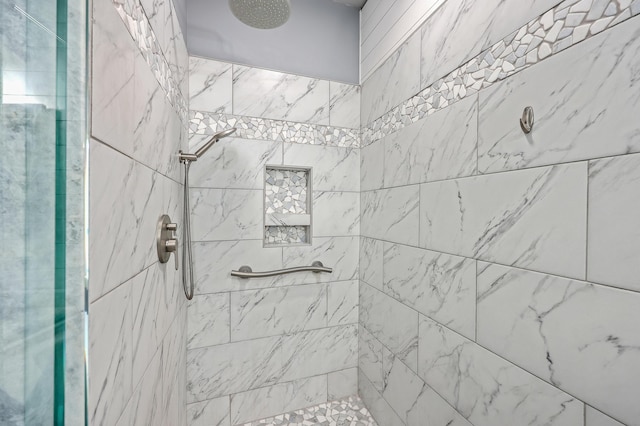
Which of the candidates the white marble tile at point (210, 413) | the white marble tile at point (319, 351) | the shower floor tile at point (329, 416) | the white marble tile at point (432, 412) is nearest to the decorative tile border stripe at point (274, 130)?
the white marble tile at point (319, 351)

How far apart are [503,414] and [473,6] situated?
4.59ft

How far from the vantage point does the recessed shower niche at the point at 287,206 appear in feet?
5.55

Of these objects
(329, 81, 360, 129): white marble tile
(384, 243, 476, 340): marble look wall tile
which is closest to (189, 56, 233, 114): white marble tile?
(329, 81, 360, 129): white marble tile

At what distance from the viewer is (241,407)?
1.61m

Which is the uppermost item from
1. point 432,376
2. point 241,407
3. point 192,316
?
point 192,316

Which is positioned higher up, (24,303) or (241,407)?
(24,303)

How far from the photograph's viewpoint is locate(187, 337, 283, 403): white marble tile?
153 centimetres

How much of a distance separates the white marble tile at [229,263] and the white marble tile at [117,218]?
0.69 m

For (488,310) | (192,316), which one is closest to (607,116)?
(488,310)

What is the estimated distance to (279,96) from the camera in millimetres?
1671

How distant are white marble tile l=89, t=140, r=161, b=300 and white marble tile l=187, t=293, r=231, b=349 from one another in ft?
2.53

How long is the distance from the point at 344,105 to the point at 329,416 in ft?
6.49

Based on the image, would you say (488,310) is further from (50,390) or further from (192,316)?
(192,316)

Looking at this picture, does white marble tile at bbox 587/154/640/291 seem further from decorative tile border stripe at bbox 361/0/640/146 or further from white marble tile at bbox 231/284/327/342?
white marble tile at bbox 231/284/327/342
